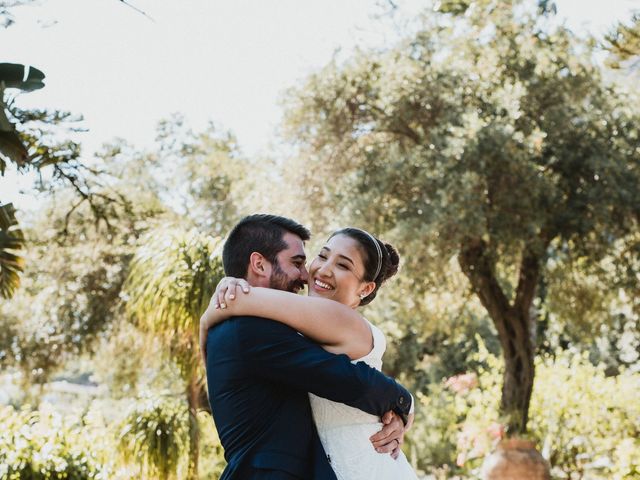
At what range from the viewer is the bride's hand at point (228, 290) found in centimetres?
220

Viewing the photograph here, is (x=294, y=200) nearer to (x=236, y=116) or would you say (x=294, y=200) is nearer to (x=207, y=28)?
(x=207, y=28)

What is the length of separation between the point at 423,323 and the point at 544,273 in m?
1.98

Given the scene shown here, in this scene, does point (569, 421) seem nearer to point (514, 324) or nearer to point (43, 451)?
point (514, 324)

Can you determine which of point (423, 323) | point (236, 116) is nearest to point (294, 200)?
point (423, 323)

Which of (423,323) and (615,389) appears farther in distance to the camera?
(423,323)

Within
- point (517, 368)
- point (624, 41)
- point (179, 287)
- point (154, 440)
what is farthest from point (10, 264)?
point (517, 368)

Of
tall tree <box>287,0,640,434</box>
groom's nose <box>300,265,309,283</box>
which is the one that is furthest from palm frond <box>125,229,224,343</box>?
groom's nose <box>300,265,309,283</box>

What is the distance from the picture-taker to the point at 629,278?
37.3 feet

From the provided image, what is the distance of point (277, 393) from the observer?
85.0 inches

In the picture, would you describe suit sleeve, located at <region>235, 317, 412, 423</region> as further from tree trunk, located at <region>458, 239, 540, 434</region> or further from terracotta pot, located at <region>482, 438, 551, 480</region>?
tree trunk, located at <region>458, 239, 540, 434</region>

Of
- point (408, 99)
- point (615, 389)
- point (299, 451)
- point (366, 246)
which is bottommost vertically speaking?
point (299, 451)

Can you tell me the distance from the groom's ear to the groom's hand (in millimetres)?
500

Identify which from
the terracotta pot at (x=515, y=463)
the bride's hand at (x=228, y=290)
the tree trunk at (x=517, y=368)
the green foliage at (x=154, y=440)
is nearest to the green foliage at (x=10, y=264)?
the green foliage at (x=154, y=440)

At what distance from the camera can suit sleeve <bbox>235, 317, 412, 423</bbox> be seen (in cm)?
207
